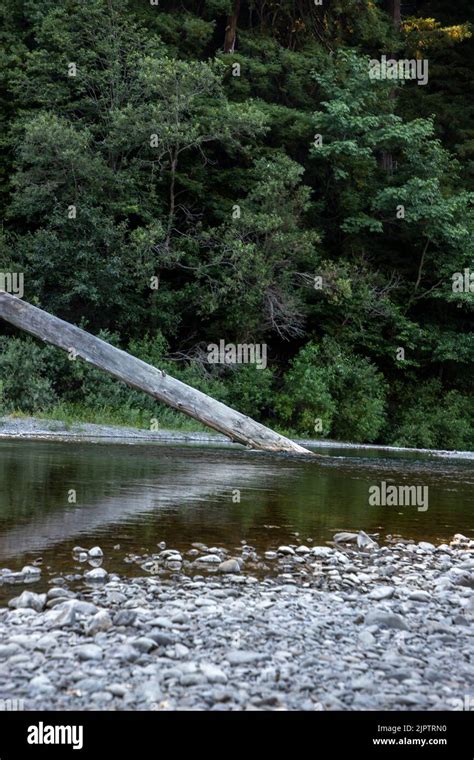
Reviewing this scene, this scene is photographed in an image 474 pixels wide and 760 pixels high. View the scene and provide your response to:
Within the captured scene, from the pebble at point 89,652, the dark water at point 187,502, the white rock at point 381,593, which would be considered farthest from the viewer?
the dark water at point 187,502

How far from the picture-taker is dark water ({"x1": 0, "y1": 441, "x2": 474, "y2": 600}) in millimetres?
6699

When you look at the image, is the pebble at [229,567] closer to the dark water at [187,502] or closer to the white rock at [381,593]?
the dark water at [187,502]

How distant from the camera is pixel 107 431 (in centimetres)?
1877

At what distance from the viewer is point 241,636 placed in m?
4.09

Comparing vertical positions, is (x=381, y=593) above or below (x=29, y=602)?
below

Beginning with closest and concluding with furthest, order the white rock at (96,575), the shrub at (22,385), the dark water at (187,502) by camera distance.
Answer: the white rock at (96,575), the dark water at (187,502), the shrub at (22,385)

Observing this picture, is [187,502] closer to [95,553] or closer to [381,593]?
[95,553]

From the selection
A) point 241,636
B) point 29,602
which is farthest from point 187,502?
point 241,636

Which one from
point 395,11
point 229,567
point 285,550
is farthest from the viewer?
point 395,11

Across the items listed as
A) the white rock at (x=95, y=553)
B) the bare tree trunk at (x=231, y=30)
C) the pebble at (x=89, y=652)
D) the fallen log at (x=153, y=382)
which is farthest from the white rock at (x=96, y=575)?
the bare tree trunk at (x=231, y=30)

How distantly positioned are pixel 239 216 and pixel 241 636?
65.7 ft

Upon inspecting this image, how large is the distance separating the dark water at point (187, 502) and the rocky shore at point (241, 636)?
2.40 ft

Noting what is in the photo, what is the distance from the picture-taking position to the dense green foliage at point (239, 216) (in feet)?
73.7

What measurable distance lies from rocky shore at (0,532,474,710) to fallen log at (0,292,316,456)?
6292 mm
